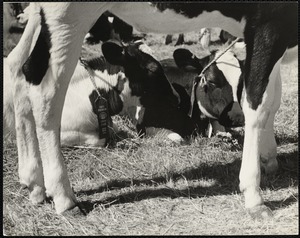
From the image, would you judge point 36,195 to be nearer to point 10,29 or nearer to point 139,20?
point 139,20

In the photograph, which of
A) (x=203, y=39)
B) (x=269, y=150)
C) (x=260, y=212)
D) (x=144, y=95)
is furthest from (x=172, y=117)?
(x=203, y=39)

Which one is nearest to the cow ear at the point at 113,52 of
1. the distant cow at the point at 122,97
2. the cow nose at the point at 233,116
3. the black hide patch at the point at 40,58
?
the distant cow at the point at 122,97

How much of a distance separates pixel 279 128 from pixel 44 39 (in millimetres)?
2719

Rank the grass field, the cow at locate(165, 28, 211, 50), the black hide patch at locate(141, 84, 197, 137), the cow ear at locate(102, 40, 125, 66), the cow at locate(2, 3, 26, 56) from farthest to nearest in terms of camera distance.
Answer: the cow at locate(165, 28, 211, 50) → the cow at locate(2, 3, 26, 56) → the black hide patch at locate(141, 84, 197, 137) → the cow ear at locate(102, 40, 125, 66) → the grass field

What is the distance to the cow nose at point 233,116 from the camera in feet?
15.3

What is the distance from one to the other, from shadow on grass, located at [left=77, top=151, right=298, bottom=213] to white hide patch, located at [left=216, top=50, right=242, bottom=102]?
2.49ft

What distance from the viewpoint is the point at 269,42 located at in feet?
10.6

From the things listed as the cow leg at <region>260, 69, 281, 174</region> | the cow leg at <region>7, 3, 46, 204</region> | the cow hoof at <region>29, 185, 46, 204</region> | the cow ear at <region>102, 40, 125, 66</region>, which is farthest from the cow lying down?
the cow hoof at <region>29, 185, 46, 204</region>

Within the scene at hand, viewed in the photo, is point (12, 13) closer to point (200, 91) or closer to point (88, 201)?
point (200, 91)

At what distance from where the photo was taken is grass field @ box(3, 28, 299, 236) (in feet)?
10.4

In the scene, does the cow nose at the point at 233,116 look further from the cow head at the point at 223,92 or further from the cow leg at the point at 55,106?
the cow leg at the point at 55,106

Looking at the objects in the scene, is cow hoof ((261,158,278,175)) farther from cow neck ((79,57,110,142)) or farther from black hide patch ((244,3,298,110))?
cow neck ((79,57,110,142))

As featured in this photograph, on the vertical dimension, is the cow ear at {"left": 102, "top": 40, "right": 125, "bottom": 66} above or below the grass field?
above

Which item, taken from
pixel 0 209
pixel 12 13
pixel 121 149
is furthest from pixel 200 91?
pixel 12 13
